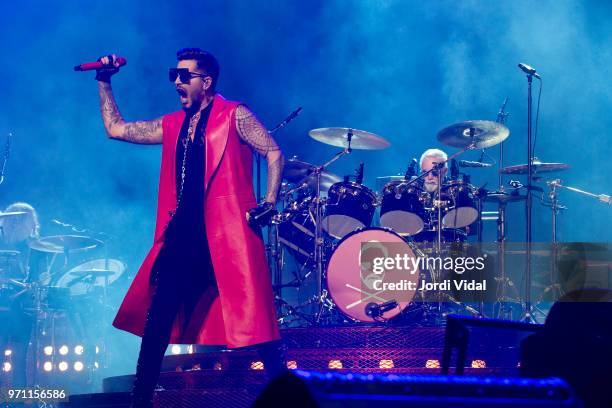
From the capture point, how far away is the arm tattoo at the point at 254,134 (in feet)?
16.7

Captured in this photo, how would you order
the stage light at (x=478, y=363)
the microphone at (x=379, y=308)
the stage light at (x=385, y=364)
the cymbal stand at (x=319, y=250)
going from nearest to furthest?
1. the stage light at (x=478, y=363)
2. the stage light at (x=385, y=364)
3. the microphone at (x=379, y=308)
4. the cymbal stand at (x=319, y=250)

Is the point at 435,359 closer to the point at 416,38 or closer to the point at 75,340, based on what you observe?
the point at 75,340

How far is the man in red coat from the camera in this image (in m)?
4.70

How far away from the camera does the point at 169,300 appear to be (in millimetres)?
4629

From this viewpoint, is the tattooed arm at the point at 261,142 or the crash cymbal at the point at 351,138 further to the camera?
the crash cymbal at the point at 351,138

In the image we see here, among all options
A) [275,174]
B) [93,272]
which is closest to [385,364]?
[275,174]

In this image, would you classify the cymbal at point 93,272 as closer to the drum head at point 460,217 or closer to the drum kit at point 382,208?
the drum kit at point 382,208

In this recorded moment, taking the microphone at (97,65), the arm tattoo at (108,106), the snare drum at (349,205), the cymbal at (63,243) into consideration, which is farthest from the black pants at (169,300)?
the cymbal at (63,243)

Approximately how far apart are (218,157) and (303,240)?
3.86 metres

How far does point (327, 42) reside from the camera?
10734mm

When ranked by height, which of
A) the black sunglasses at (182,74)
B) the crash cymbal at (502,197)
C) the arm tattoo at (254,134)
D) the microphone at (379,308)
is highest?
the black sunglasses at (182,74)

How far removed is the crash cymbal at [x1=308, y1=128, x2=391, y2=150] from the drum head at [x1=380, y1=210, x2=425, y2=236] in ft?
2.78

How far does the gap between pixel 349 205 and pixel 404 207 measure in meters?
0.65

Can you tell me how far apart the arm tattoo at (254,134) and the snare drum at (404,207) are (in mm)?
3415
